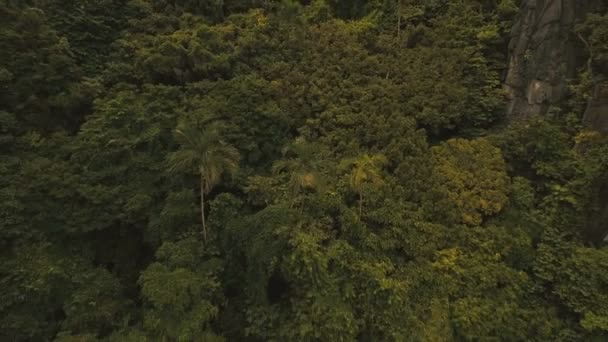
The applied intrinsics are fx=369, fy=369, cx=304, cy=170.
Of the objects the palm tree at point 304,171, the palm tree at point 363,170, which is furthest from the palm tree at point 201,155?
the palm tree at point 363,170

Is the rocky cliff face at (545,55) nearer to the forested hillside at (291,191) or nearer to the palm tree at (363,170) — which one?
the forested hillside at (291,191)

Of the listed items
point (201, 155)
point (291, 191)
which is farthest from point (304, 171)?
point (201, 155)

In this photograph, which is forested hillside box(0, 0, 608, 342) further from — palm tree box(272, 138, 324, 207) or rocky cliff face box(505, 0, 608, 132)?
rocky cliff face box(505, 0, 608, 132)

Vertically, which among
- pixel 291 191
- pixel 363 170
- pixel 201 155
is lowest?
pixel 291 191

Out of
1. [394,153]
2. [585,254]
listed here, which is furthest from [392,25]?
[585,254]

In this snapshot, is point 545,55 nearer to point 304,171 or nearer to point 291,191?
point 304,171
